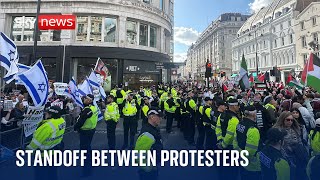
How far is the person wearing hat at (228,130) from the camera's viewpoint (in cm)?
470

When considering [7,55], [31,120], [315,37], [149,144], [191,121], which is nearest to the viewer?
[149,144]

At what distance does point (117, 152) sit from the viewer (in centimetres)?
764

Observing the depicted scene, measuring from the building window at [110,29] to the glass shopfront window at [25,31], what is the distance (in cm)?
473

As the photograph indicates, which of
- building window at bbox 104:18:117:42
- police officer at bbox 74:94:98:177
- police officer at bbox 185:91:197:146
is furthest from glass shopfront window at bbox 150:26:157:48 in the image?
police officer at bbox 74:94:98:177

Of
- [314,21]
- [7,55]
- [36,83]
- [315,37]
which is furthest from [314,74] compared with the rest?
[314,21]

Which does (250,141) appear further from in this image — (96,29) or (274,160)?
(96,29)

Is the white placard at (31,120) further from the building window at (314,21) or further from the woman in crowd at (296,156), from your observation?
the building window at (314,21)

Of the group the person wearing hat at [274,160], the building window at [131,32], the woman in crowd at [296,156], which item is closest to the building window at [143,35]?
the building window at [131,32]

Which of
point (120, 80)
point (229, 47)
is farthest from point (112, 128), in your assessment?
point (229, 47)

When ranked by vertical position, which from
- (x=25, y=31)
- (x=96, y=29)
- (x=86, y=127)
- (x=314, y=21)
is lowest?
(x=86, y=127)

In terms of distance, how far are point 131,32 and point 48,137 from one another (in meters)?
22.5

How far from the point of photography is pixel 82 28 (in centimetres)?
2347

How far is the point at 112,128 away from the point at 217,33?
90.2 metres

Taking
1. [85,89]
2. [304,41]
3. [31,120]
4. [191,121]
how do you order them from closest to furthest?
1. [31,120]
2. [85,89]
3. [191,121]
4. [304,41]
